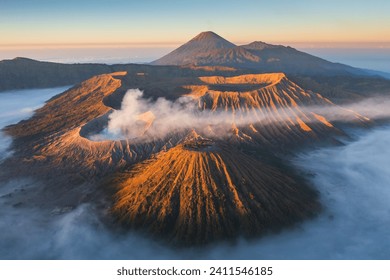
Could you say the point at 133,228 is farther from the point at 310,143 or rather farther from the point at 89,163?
the point at 310,143

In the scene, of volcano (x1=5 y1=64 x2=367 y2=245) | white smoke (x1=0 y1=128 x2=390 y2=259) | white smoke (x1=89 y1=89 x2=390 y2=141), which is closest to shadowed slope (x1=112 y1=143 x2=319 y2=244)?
volcano (x1=5 y1=64 x2=367 y2=245)

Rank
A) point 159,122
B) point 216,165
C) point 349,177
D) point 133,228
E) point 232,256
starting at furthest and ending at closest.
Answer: point 159,122 → point 349,177 → point 216,165 → point 133,228 → point 232,256

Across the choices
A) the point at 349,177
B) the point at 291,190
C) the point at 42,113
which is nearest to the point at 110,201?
the point at 291,190

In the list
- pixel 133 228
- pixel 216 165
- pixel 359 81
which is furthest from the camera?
pixel 359 81

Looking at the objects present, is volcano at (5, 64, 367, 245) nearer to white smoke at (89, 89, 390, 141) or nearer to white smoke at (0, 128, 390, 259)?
white smoke at (89, 89, 390, 141)

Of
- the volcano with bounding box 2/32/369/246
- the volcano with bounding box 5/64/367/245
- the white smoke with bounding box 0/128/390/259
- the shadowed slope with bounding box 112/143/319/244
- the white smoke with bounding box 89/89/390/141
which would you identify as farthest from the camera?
the white smoke with bounding box 89/89/390/141

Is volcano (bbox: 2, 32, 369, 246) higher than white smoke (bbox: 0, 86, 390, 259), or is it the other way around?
volcano (bbox: 2, 32, 369, 246)

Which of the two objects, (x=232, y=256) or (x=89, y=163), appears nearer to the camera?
(x=232, y=256)

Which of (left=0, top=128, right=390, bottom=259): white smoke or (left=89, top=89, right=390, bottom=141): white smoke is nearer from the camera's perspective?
(left=0, top=128, right=390, bottom=259): white smoke

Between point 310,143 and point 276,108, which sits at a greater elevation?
point 276,108
